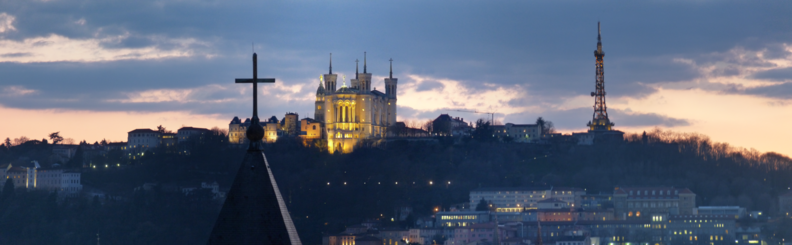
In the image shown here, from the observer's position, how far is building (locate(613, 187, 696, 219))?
97.4 metres

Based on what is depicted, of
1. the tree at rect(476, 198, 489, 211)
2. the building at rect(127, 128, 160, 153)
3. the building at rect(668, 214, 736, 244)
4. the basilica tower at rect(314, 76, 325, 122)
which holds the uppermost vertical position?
the basilica tower at rect(314, 76, 325, 122)

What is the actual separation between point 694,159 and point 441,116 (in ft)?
102

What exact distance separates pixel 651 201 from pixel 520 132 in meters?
25.5

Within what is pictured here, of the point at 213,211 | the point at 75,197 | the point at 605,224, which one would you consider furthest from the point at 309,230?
the point at 75,197

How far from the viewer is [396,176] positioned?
108938 millimetres

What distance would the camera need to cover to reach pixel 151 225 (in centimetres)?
9762

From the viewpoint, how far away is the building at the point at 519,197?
100000mm

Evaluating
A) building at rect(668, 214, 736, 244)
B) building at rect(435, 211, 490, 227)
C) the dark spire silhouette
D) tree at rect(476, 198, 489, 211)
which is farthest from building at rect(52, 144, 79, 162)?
the dark spire silhouette

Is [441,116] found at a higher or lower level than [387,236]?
higher

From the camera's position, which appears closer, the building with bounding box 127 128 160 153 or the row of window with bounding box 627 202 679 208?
the row of window with bounding box 627 202 679 208

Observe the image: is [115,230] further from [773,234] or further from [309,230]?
[773,234]

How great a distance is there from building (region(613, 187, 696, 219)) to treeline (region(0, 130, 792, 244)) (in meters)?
5.60

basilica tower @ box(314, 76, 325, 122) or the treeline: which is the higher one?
basilica tower @ box(314, 76, 325, 122)

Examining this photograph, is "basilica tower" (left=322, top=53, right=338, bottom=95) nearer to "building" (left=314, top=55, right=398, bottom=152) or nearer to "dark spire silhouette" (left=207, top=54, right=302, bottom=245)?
"building" (left=314, top=55, right=398, bottom=152)
